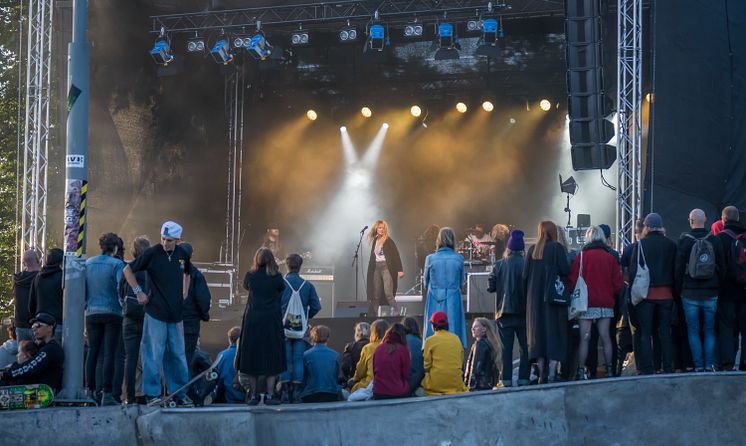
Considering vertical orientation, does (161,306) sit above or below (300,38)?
below

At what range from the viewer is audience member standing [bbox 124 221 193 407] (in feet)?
29.6

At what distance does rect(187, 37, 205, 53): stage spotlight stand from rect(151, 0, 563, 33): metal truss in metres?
0.20

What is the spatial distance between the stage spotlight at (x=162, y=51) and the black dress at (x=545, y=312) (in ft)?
35.4

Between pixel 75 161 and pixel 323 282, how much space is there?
9.93 m

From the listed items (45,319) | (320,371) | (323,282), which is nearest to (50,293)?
(45,319)

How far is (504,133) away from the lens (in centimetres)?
2291

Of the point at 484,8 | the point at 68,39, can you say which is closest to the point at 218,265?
the point at 68,39

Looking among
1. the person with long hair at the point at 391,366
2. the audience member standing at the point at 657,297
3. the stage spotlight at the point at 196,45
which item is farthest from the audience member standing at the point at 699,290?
the stage spotlight at the point at 196,45

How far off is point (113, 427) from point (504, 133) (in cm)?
1592

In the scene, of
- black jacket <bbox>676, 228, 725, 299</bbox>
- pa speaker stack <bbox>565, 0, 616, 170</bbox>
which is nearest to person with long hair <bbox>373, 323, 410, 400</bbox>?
black jacket <bbox>676, 228, 725, 299</bbox>

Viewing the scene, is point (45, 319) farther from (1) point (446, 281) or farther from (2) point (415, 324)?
(1) point (446, 281)

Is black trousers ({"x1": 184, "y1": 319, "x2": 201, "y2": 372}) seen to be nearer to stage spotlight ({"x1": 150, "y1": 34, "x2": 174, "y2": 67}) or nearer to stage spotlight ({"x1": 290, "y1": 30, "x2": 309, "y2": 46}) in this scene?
stage spotlight ({"x1": 150, "y1": 34, "x2": 174, "y2": 67})

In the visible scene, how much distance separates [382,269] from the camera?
52.2 ft

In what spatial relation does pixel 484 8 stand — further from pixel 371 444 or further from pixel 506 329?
pixel 371 444
